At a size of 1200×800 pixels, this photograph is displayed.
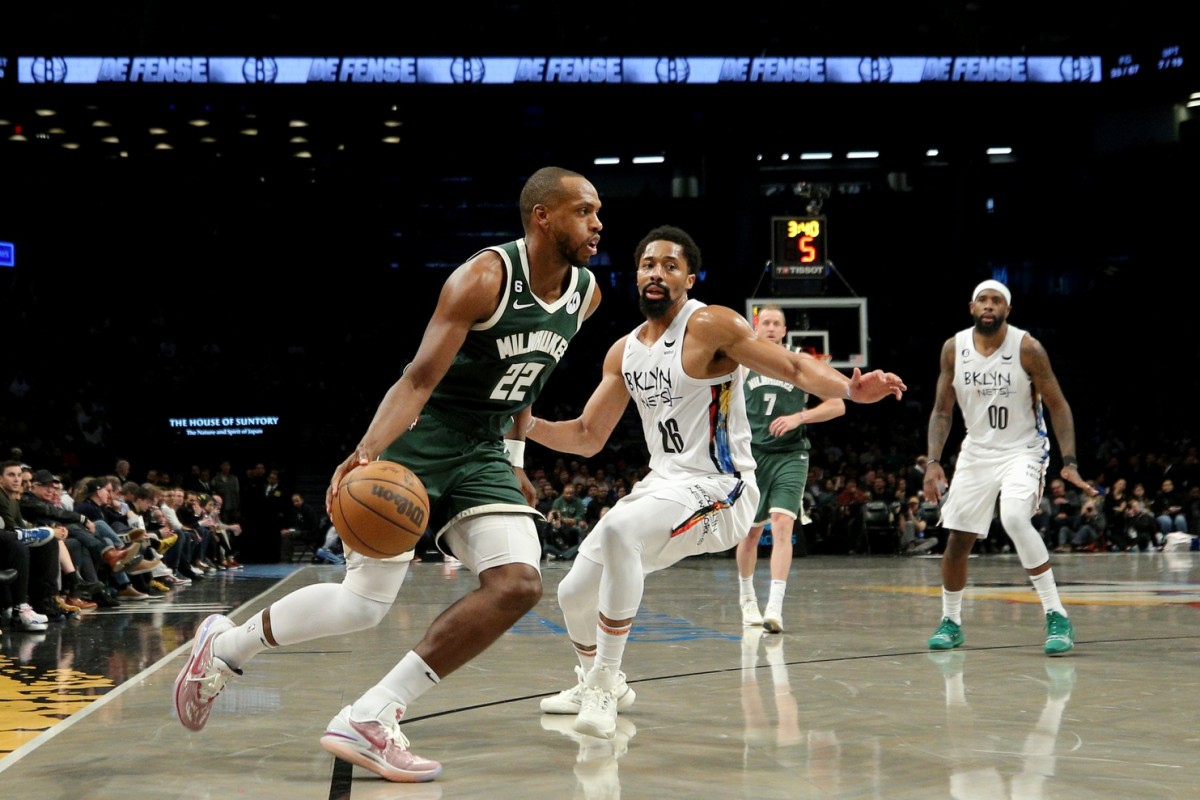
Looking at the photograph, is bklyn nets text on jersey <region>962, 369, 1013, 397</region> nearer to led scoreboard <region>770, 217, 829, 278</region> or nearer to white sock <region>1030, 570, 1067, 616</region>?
white sock <region>1030, 570, 1067, 616</region>

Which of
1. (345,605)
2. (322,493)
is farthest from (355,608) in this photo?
(322,493)

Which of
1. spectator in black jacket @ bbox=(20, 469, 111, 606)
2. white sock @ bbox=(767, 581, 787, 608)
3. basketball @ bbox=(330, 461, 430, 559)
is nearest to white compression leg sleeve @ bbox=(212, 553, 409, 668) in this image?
basketball @ bbox=(330, 461, 430, 559)

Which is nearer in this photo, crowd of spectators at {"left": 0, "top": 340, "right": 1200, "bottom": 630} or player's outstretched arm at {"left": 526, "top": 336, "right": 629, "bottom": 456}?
player's outstretched arm at {"left": 526, "top": 336, "right": 629, "bottom": 456}

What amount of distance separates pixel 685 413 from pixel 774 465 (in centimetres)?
359

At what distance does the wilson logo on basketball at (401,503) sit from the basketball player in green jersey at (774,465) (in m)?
4.38

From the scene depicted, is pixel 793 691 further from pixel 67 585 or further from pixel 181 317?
pixel 181 317

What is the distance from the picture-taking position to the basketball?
12.3 feet

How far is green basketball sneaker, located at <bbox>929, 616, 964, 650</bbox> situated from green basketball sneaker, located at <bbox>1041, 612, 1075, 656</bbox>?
491 millimetres

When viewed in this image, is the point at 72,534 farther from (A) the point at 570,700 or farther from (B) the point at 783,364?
(B) the point at 783,364

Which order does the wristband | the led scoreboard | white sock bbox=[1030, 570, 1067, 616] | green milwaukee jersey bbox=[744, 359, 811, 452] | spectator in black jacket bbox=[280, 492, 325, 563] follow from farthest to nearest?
→ spectator in black jacket bbox=[280, 492, 325, 563]
the led scoreboard
green milwaukee jersey bbox=[744, 359, 811, 452]
white sock bbox=[1030, 570, 1067, 616]
the wristband

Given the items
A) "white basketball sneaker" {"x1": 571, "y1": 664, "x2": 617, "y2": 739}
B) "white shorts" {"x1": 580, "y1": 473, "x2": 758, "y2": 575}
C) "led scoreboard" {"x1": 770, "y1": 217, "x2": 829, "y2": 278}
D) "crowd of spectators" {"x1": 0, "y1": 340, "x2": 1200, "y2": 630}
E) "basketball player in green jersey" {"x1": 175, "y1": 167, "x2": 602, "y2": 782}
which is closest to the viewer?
"basketball player in green jersey" {"x1": 175, "y1": 167, "x2": 602, "y2": 782}

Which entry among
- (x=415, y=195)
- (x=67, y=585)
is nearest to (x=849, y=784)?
(x=67, y=585)

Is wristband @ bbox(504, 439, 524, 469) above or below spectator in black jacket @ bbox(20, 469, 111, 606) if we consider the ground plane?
above

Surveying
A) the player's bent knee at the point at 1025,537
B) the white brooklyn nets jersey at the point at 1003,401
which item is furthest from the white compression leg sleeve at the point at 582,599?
the white brooklyn nets jersey at the point at 1003,401
